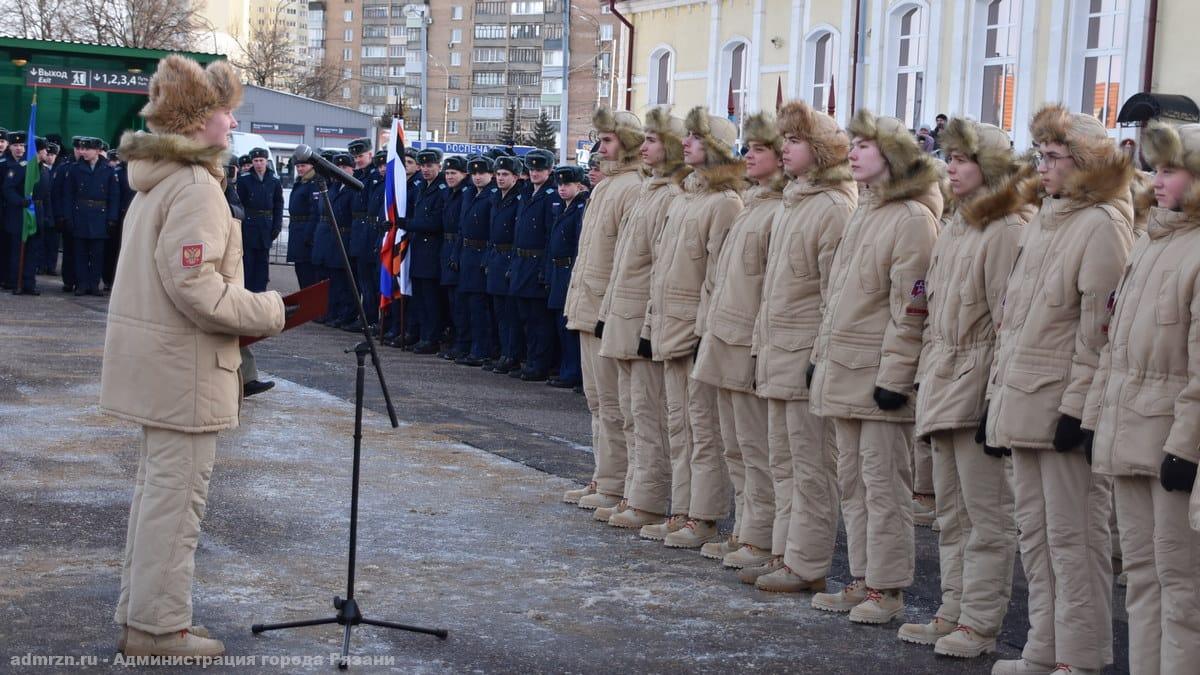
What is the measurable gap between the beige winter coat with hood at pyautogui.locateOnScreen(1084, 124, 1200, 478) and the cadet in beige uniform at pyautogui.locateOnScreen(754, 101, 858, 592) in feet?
6.40

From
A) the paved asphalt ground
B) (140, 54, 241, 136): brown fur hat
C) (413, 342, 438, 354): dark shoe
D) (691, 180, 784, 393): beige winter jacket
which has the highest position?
(140, 54, 241, 136): brown fur hat

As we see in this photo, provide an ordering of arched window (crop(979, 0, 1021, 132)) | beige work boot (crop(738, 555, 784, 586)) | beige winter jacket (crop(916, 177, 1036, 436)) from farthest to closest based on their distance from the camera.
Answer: arched window (crop(979, 0, 1021, 132)), beige work boot (crop(738, 555, 784, 586)), beige winter jacket (crop(916, 177, 1036, 436))

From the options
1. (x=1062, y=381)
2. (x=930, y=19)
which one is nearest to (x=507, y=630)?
(x=1062, y=381)

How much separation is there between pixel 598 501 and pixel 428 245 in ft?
28.4

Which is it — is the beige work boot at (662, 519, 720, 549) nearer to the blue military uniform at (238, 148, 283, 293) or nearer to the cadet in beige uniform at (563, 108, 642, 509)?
the cadet in beige uniform at (563, 108, 642, 509)

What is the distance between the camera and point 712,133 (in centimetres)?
830

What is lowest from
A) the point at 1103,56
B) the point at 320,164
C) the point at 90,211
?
the point at 90,211

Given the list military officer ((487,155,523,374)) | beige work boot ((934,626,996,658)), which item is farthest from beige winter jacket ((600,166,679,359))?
military officer ((487,155,523,374))

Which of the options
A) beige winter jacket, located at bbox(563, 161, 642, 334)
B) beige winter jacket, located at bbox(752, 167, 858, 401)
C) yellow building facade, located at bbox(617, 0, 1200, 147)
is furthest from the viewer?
yellow building facade, located at bbox(617, 0, 1200, 147)

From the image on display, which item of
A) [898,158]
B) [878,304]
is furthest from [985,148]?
[878,304]

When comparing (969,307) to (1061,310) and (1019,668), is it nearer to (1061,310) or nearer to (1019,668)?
(1061,310)

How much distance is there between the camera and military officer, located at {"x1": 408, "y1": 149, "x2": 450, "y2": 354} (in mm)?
17297

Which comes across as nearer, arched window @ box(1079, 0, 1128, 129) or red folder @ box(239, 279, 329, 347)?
red folder @ box(239, 279, 329, 347)

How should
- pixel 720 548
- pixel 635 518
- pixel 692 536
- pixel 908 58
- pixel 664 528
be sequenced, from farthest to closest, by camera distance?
pixel 908 58, pixel 635 518, pixel 664 528, pixel 692 536, pixel 720 548
